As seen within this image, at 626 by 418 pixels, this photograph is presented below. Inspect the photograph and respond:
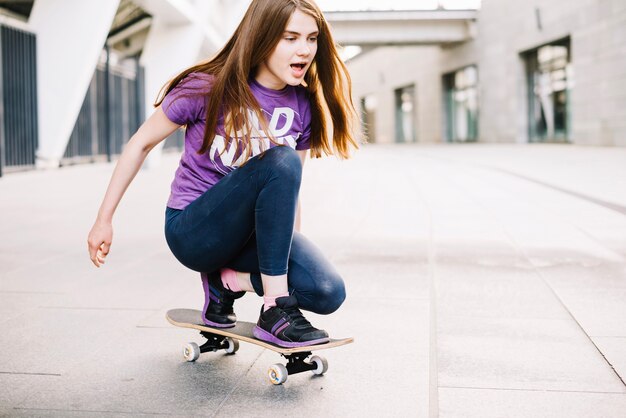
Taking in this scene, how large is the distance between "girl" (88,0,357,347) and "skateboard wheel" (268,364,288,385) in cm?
9

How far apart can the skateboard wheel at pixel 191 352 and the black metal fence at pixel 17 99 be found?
1328 centimetres

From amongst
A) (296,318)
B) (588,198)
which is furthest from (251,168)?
(588,198)

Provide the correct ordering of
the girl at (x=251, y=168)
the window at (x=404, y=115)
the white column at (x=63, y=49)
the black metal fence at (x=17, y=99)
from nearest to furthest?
the girl at (x=251, y=168) < the black metal fence at (x=17, y=99) < the white column at (x=63, y=49) < the window at (x=404, y=115)

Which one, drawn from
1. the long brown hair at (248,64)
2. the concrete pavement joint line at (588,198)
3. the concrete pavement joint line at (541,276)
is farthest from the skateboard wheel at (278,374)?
the concrete pavement joint line at (588,198)

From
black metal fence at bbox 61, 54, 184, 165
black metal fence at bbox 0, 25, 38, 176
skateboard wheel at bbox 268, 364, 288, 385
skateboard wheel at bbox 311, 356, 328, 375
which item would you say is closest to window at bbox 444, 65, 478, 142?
black metal fence at bbox 61, 54, 184, 165

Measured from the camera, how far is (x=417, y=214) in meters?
8.59

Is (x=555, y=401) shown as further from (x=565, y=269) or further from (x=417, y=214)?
(x=417, y=214)

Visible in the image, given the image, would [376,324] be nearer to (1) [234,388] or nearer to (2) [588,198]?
(1) [234,388]

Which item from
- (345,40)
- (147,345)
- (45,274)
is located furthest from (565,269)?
(345,40)

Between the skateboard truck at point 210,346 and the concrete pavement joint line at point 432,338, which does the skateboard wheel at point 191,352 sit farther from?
the concrete pavement joint line at point 432,338

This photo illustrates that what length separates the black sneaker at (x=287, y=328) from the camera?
2.90 metres

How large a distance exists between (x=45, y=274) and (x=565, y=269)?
3298 mm

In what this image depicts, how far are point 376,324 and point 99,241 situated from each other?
1494 mm

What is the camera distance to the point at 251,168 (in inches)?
115
